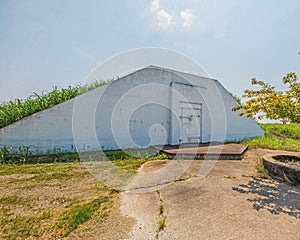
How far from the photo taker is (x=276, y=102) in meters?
3.19

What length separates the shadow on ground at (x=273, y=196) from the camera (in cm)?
244

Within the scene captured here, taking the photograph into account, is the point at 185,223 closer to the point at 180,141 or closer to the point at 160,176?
the point at 160,176

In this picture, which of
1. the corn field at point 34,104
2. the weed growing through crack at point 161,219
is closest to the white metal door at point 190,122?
the corn field at point 34,104

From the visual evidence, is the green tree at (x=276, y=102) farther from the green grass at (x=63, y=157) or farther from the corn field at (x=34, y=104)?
the corn field at (x=34, y=104)

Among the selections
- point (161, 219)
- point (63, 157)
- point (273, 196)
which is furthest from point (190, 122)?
point (161, 219)

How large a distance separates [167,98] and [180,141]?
205 centimetres

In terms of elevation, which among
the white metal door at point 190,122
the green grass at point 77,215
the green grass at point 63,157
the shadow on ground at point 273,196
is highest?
the white metal door at point 190,122

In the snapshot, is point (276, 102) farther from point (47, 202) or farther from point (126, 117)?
point (126, 117)

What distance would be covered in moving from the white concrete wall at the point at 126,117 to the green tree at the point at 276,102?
4676mm

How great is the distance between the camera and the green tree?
3.23 m

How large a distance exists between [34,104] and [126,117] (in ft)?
10.8

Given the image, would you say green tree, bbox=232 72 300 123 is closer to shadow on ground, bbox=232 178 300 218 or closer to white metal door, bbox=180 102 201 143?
shadow on ground, bbox=232 178 300 218

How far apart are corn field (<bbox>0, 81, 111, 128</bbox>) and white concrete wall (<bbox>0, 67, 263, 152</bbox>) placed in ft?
1.63

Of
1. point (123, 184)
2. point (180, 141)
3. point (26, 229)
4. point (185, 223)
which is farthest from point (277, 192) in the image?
point (180, 141)
